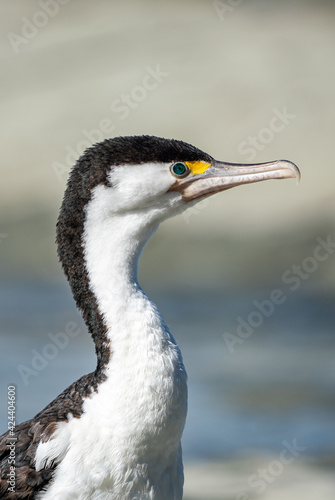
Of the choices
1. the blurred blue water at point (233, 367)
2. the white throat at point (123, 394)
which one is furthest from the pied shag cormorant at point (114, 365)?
the blurred blue water at point (233, 367)

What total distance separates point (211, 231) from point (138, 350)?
7381mm

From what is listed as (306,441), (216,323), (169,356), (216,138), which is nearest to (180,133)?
(216,138)

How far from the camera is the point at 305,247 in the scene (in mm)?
11031

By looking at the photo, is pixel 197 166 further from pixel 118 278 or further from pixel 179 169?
pixel 118 278

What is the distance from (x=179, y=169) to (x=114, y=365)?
855mm

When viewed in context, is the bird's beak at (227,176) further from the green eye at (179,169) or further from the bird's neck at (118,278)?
the bird's neck at (118,278)

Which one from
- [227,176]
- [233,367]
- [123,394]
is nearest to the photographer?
[123,394]

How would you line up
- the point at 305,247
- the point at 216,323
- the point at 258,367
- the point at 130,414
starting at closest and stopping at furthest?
the point at 130,414 < the point at 258,367 < the point at 216,323 < the point at 305,247

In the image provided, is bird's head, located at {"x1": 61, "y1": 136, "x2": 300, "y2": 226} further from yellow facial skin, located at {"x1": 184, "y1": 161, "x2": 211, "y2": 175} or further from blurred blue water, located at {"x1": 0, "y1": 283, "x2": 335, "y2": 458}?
blurred blue water, located at {"x1": 0, "y1": 283, "x2": 335, "y2": 458}

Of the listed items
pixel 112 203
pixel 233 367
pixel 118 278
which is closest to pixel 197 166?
pixel 112 203

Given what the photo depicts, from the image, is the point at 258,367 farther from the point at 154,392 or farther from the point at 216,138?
the point at 154,392

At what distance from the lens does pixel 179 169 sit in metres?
4.13

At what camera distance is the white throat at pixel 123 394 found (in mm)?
3922

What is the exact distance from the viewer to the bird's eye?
411cm
